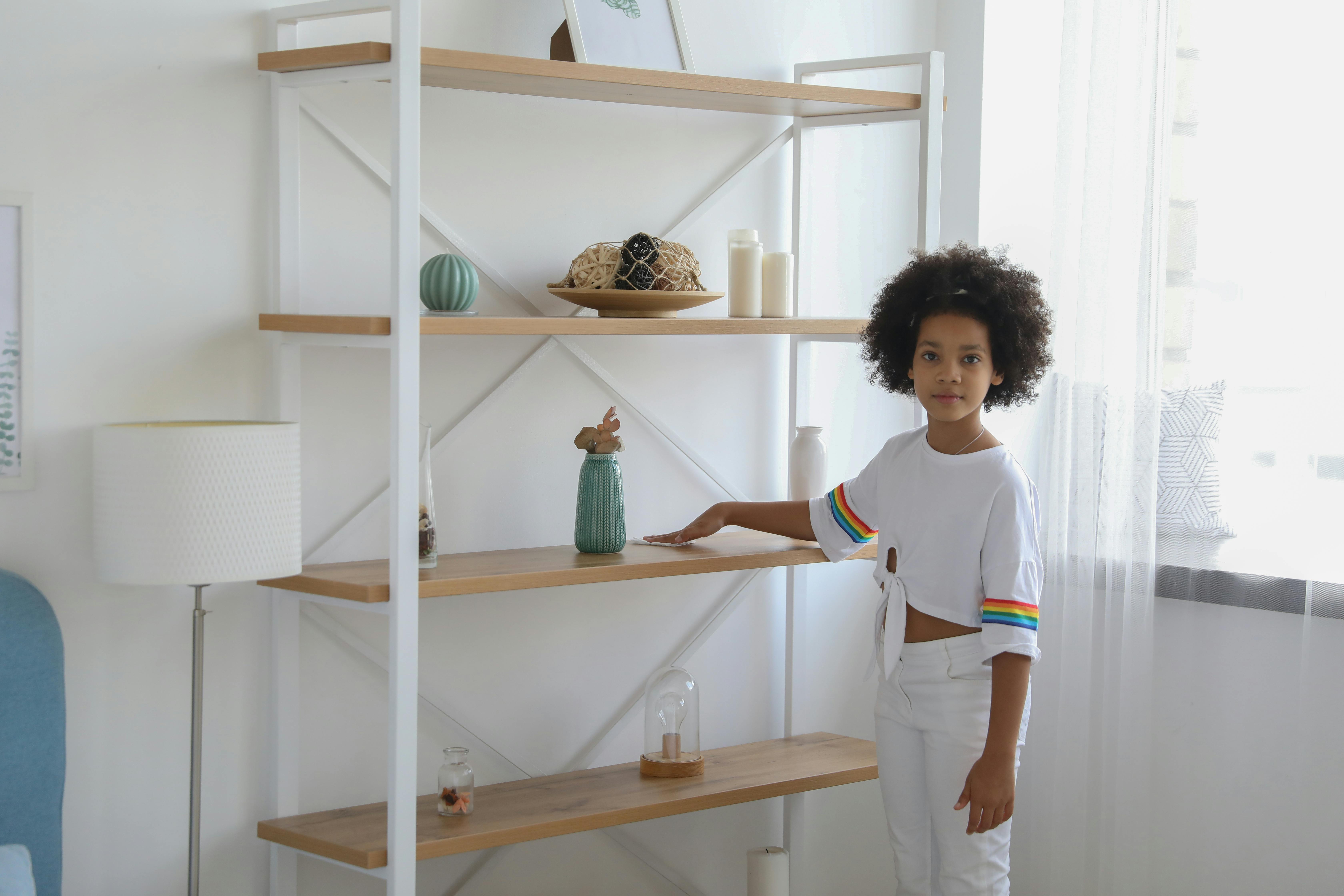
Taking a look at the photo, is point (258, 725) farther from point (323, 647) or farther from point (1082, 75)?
A: point (1082, 75)

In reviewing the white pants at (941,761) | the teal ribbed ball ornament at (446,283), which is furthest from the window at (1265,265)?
the teal ribbed ball ornament at (446,283)

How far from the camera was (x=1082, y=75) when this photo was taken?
8.00 feet

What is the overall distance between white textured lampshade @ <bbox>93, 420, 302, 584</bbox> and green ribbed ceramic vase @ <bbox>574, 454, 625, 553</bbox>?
62 centimetres

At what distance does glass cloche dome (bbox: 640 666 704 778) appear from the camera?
2.33m

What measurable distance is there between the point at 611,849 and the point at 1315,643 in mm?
1413

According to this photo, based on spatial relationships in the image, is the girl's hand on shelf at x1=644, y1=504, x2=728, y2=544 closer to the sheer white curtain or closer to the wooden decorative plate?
the wooden decorative plate

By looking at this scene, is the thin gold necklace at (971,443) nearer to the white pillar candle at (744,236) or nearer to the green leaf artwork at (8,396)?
the white pillar candle at (744,236)

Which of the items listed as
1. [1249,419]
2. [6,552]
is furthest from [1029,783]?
[6,552]

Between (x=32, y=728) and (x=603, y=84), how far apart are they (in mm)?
1350

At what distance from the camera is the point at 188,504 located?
5.38 ft

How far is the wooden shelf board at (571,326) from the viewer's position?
1.82 meters

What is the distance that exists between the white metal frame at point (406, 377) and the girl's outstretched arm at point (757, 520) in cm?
21

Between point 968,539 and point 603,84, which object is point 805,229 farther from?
point 968,539

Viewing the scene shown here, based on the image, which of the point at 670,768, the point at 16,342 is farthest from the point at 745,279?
the point at 16,342
